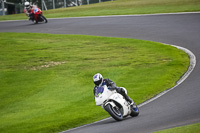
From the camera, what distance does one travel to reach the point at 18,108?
1566 cm

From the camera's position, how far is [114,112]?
1221 cm

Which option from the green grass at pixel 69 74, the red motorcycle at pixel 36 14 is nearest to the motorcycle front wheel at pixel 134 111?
the green grass at pixel 69 74

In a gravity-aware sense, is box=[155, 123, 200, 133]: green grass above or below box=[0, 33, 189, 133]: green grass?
above

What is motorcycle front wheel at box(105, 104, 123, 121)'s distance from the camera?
12.1m

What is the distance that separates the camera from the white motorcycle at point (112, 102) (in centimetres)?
1213

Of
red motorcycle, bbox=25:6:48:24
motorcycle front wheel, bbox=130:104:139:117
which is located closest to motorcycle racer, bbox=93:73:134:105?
motorcycle front wheel, bbox=130:104:139:117

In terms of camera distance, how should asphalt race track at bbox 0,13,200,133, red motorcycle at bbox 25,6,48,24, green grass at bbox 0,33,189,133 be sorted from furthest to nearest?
red motorcycle at bbox 25,6,48,24
green grass at bbox 0,33,189,133
asphalt race track at bbox 0,13,200,133

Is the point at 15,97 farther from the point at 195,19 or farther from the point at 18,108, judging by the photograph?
the point at 195,19

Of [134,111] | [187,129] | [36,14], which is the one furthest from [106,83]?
[36,14]

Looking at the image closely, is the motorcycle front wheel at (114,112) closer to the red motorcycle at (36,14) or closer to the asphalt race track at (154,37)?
the asphalt race track at (154,37)

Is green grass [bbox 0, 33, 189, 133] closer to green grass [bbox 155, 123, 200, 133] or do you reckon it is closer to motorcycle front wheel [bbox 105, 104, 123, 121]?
motorcycle front wheel [bbox 105, 104, 123, 121]

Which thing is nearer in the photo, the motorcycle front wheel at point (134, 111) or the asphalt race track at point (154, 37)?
the asphalt race track at point (154, 37)

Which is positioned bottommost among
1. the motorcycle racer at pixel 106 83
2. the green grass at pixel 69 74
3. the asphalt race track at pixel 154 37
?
the green grass at pixel 69 74

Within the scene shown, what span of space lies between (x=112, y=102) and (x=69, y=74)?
8784 mm
